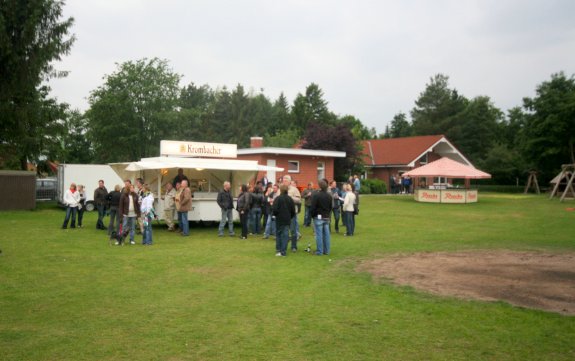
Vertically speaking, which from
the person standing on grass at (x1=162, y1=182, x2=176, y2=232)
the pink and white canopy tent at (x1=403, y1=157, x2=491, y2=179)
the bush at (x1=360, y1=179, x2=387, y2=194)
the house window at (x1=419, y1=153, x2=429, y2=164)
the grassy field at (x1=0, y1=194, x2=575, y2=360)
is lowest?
the grassy field at (x1=0, y1=194, x2=575, y2=360)

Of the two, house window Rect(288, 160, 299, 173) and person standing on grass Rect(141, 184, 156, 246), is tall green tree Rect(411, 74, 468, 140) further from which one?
person standing on grass Rect(141, 184, 156, 246)

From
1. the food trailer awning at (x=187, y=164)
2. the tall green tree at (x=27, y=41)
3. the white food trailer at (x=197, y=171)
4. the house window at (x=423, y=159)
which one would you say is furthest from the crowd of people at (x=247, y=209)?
the house window at (x=423, y=159)

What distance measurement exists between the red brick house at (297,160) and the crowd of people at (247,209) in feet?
52.4

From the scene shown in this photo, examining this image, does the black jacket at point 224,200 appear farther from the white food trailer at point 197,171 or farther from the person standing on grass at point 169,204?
the person standing on grass at point 169,204

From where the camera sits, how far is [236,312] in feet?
24.7

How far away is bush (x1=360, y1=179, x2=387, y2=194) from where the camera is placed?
4078 centimetres

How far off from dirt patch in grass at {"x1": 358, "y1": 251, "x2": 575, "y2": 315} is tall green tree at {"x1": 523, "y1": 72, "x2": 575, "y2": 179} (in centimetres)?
3364

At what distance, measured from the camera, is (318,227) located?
12.8 m

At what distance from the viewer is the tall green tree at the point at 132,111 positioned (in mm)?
40281

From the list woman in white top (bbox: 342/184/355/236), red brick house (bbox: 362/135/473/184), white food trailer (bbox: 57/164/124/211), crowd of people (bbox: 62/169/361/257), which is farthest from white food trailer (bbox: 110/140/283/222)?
red brick house (bbox: 362/135/473/184)

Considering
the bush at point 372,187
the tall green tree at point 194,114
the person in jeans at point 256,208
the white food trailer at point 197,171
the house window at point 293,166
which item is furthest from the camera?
the tall green tree at point 194,114

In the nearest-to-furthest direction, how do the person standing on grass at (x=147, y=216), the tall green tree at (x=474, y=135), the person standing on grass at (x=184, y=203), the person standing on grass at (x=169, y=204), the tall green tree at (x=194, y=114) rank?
the person standing on grass at (x=147, y=216) → the person standing on grass at (x=184, y=203) → the person standing on grass at (x=169, y=204) → the tall green tree at (x=194, y=114) → the tall green tree at (x=474, y=135)

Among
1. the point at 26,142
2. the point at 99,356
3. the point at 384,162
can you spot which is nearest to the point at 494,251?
the point at 99,356

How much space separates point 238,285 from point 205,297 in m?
0.97
